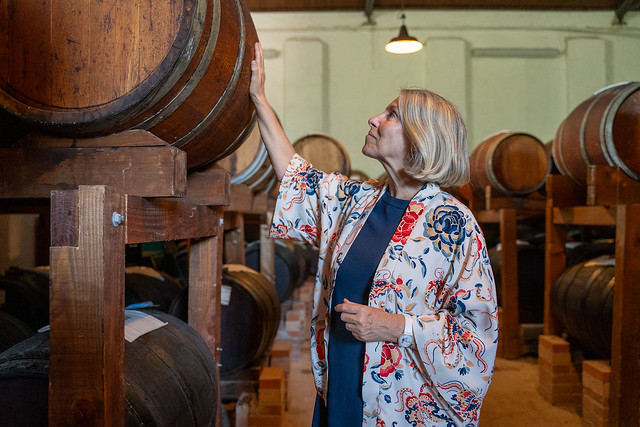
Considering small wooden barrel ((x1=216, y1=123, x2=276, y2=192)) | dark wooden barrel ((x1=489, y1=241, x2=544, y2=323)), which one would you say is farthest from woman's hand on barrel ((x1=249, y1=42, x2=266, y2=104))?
dark wooden barrel ((x1=489, y1=241, x2=544, y2=323))

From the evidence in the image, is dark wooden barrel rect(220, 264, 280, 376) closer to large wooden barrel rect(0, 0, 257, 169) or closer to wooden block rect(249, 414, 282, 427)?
wooden block rect(249, 414, 282, 427)

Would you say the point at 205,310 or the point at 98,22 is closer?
the point at 98,22

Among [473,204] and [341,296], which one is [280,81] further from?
[341,296]

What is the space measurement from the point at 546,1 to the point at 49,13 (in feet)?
36.3

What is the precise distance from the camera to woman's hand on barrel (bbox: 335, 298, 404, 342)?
1.44 m

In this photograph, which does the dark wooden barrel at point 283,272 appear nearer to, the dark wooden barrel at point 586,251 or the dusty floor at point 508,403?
the dusty floor at point 508,403

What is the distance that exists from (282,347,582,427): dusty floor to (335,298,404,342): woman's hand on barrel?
2.40 m

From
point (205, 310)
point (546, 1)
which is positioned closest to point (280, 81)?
point (546, 1)

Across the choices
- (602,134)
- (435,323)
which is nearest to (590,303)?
(602,134)

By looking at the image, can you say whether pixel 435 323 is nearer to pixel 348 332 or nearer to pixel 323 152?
pixel 348 332

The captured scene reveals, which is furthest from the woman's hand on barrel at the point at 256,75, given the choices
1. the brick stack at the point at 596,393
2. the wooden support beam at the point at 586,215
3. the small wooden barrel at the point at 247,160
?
the brick stack at the point at 596,393

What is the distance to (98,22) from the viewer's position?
1.22 meters

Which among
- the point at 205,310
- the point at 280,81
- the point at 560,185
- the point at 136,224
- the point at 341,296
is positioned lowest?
the point at 205,310

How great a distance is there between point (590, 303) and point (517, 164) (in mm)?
2207
